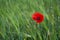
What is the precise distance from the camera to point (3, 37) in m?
1.50

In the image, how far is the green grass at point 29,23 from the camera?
56.8 inches

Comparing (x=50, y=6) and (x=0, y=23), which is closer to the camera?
(x=0, y=23)

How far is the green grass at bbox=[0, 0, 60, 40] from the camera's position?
1.44m

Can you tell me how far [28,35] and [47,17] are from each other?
0.18 m

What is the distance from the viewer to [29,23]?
5.00 feet

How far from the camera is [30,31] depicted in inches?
56.9

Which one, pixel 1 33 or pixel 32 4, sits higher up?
pixel 32 4

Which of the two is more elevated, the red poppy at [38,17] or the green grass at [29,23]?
the red poppy at [38,17]

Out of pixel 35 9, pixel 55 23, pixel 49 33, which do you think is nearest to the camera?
pixel 49 33

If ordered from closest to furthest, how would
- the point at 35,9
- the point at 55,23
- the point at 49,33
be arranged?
the point at 49,33 → the point at 55,23 → the point at 35,9

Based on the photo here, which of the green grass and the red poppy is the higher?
the red poppy

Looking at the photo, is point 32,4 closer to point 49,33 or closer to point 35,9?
point 35,9

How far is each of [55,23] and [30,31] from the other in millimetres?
205

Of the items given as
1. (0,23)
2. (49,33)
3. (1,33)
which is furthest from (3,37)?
(49,33)
